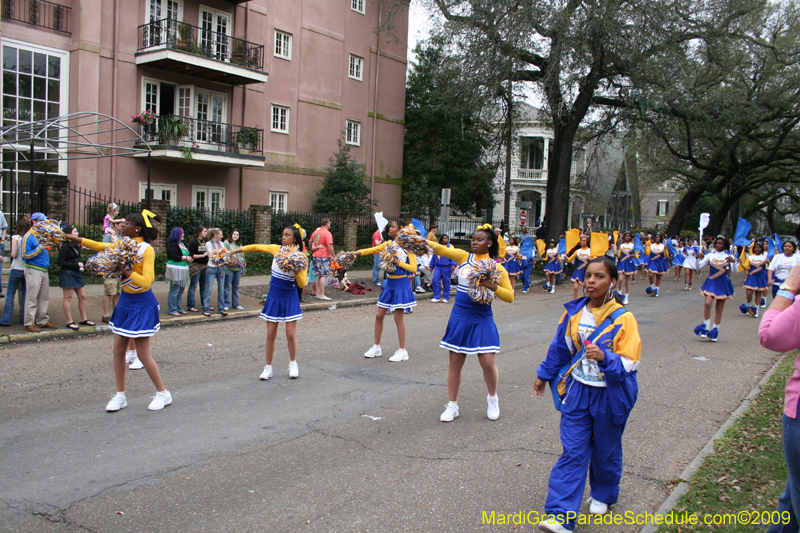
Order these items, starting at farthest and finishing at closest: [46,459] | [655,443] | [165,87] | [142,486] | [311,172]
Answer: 1. [311,172]
2. [165,87]
3. [655,443]
4. [46,459]
5. [142,486]

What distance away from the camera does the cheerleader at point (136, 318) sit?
6.03m

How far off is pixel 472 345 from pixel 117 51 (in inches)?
727

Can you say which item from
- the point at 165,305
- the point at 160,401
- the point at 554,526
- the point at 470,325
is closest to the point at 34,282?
the point at 165,305

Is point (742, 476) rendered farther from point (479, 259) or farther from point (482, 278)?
point (479, 259)

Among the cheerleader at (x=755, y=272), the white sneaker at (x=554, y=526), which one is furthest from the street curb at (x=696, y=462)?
the cheerleader at (x=755, y=272)

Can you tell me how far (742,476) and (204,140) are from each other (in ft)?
69.0

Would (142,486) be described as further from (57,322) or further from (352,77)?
(352,77)

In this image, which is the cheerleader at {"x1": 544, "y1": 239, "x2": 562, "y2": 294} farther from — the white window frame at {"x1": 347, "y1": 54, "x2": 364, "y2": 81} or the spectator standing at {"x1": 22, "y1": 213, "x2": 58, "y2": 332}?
the spectator standing at {"x1": 22, "y1": 213, "x2": 58, "y2": 332}

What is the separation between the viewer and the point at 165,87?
21125mm

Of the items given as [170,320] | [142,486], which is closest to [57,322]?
[170,320]

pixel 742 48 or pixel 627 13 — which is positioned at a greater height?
pixel 742 48

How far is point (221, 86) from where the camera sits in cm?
2236

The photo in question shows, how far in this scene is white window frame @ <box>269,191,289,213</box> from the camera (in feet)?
81.1

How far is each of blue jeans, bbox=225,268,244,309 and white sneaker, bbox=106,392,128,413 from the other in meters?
6.36
